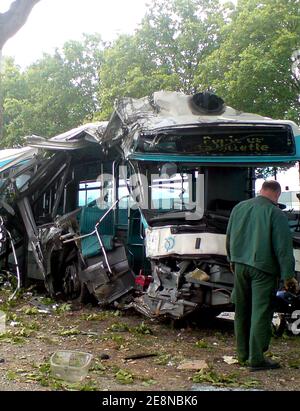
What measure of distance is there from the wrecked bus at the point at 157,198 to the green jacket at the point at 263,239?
1.34m

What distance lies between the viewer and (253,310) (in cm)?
534

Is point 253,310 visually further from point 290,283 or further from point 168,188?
point 168,188

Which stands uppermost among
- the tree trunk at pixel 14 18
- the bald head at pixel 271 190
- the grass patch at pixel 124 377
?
the tree trunk at pixel 14 18

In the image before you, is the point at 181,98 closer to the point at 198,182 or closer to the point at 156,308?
the point at 198,182

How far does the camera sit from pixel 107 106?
2084 centimetres

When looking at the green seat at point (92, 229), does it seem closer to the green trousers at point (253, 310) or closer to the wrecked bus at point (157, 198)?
the wrecked bus at point (157, 198)

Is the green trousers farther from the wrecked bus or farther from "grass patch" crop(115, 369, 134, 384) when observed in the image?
the wrecked bus

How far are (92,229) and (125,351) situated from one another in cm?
321

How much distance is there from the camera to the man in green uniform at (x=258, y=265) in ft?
17.2

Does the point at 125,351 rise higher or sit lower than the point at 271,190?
lower

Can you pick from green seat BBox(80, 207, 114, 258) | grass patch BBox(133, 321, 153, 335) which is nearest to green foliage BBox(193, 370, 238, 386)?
grass patch BBox(133, 321, 153, 335)

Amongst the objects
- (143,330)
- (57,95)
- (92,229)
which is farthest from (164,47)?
(143,330)

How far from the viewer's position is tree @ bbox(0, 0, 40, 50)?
7316 millimetres

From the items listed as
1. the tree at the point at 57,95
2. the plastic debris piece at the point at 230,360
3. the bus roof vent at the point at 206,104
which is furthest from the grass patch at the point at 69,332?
the tree at the point at 57,95
